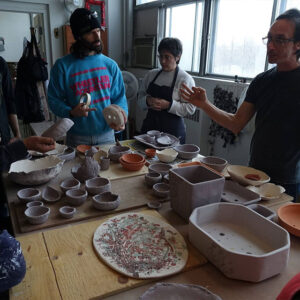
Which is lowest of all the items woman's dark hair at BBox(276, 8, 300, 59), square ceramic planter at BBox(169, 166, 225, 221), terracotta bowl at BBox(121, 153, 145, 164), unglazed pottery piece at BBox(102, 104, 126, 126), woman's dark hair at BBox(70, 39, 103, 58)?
terracotta bowl at BBox(121, 153, 145, 164)

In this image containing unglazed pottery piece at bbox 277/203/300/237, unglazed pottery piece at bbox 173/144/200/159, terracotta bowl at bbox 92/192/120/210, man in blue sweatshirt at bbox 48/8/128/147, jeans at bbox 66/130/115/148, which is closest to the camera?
unglazed pottery piece at bbox 277/203/300/237

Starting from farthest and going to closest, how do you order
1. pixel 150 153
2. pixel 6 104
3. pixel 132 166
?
1. pixel 6 104
2. pixel 150 153
3. pixel 132 166

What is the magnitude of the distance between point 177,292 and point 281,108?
118 centimetres

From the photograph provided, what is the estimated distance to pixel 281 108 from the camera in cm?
154

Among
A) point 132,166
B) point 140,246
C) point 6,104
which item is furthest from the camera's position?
point 6,104

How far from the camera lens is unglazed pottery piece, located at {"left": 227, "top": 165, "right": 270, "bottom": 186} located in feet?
4.58

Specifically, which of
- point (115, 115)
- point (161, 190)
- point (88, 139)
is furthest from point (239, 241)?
point (88, 139)

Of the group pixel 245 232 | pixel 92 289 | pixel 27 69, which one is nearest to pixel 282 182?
pixel 245 232

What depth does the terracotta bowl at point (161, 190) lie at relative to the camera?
1.30 metres

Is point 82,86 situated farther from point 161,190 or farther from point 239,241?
point 239,241

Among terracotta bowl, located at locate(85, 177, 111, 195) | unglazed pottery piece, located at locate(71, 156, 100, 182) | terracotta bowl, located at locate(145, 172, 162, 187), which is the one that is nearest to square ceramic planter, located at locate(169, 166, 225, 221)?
terracotta bowl, located at locate(145, 172, 162, 187)

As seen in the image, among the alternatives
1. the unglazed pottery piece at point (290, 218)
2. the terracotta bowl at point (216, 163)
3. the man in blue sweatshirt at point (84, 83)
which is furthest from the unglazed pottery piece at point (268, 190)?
the man in blue sweatshirt at point (84, 83)

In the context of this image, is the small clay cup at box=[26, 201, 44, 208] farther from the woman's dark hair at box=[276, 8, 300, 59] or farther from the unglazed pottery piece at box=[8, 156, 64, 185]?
the woman's dark hair at box=[276, 8, 300, 59]

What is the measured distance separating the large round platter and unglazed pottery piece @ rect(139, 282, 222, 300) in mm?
46
